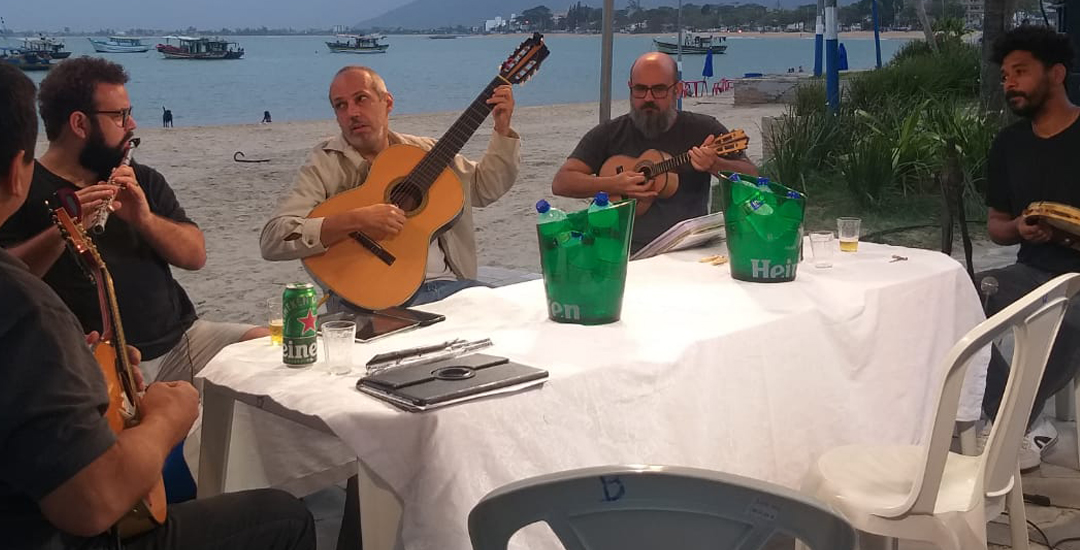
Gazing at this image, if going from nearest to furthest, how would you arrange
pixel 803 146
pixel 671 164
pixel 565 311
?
pixel 565 311
pixel 671 164
pixel 803 146

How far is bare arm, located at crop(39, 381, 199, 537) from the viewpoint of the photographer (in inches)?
64.7

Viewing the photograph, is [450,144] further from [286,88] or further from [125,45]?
[125,45]

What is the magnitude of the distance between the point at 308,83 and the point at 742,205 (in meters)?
61.2

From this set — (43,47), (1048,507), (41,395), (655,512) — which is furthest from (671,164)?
(43,47)

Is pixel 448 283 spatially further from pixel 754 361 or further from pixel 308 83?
pixel 308 83

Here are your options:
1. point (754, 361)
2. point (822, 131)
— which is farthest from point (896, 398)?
point (822, 131)

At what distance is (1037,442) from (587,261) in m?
2.09

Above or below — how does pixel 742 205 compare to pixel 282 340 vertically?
above

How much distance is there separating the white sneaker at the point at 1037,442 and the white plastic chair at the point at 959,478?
1308mm

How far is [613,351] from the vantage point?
8.03 ft

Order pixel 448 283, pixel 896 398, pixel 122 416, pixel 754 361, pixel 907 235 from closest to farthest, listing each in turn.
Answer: pixel 122 416 < pixel 754 361 < pixel 896 398 < pixel 448 283 < pixel 907 235

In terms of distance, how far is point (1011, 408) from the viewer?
236cm

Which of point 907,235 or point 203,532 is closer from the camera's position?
point 203,532

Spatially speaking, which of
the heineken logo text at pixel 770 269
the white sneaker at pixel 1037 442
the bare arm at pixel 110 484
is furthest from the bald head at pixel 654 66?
the bare arm at pixel 110 484
